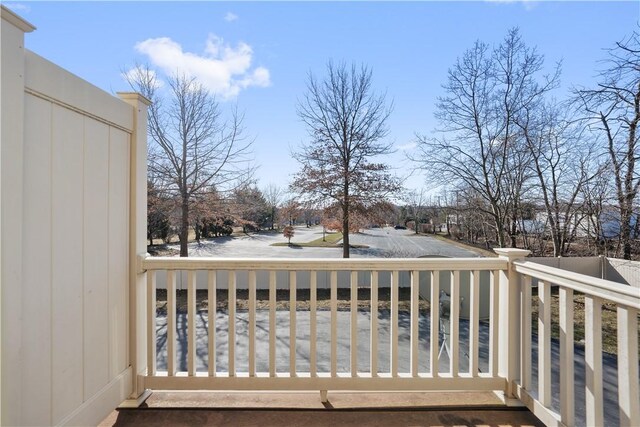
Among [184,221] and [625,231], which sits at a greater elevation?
[184,221]

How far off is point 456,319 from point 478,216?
9.23 metres

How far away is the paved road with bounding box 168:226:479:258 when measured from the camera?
31.5ft

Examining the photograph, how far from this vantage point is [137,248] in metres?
1.74

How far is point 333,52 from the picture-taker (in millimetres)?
8156

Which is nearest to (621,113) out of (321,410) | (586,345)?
(586,345)

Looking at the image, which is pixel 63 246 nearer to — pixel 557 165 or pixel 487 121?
pixel 487 121

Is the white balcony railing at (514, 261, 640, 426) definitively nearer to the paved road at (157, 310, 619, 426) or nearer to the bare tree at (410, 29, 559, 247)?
the paved road at (157, 310, 619, 426)

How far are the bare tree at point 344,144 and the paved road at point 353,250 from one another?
1.93m

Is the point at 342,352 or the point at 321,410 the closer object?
the point at 321,410

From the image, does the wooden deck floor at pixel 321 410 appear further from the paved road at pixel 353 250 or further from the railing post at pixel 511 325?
the paved road at pixel 353 250

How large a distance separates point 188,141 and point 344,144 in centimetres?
395

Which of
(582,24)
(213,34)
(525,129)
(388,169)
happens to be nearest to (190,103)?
(213,34)

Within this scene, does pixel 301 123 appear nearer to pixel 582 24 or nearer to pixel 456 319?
pixel 582 24

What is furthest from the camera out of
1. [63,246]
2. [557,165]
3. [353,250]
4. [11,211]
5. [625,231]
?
[353,250]
